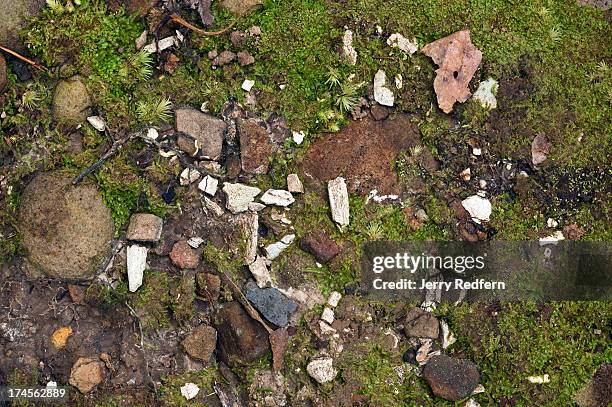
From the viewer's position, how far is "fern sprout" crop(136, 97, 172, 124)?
5.09 metres

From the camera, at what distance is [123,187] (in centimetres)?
505

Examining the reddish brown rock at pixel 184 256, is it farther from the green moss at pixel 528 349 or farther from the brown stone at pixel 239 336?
the green moss at pixel 528 349

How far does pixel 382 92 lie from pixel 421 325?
2.11 metres

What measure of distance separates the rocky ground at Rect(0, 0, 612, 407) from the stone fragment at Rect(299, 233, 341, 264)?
0.07 feet

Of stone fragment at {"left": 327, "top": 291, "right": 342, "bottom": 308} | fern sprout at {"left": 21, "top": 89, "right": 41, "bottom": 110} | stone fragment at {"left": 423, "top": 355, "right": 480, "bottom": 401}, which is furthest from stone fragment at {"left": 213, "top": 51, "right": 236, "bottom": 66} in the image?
stone fragment at {"left": 423, "top": 355, "right": 480, "bottom": 401}

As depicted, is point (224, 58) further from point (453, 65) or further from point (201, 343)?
point (201, 343)

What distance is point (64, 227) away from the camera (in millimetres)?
4957

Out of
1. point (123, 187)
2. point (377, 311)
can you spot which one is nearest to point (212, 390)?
point (377, 311)

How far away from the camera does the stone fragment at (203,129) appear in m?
5.06

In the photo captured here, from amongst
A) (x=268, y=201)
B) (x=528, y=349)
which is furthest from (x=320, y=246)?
(x=528, y=349)

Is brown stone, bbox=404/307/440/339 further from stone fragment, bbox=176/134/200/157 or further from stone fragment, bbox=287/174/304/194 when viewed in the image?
stone fragment, bbox=176/134/200/157

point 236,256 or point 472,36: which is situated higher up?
point 472,36

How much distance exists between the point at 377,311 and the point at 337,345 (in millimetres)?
465

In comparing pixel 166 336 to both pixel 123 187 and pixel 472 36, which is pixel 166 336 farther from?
pixel 472 36
